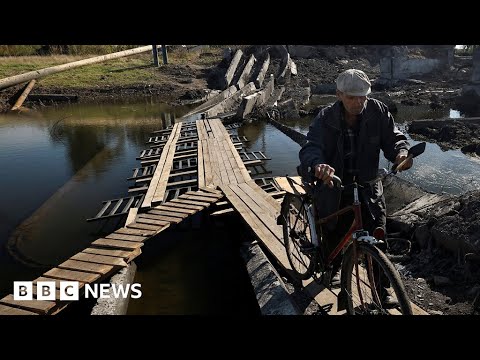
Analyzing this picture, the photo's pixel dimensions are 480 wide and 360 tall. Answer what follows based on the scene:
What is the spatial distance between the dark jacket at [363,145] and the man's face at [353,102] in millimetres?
89

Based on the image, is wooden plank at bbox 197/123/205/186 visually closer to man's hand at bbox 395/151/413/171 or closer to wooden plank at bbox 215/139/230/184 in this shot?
wooden plank at bbox 215/139/230/184

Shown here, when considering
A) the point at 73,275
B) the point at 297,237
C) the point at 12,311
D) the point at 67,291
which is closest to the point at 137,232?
the point at 73,275

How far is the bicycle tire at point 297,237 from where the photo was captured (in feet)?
13.0

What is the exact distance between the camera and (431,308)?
14.2 ft

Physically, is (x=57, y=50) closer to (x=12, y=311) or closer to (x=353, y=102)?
(x=12, y=311)

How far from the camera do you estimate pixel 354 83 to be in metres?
2.92

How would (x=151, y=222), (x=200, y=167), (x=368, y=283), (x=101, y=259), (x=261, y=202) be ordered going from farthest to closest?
(x=200, y=167) < (x=261, y=202) < (x=151, y=222) < (x=101, y=259) < (x=368, y=283)

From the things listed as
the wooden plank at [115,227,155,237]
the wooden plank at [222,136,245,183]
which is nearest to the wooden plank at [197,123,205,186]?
the wooden plank at [222,136,245,183]

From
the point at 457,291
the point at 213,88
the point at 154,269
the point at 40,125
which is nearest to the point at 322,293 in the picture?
the point at 457,291

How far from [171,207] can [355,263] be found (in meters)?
4.29

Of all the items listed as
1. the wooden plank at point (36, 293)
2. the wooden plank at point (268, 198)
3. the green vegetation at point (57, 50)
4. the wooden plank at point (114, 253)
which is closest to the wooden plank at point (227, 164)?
the wooden plank at point (268, 198)

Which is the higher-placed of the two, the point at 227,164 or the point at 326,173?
the point at 326,173

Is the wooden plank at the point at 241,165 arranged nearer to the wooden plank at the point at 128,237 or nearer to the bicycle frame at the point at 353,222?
the wooden plank at the point at 128,237
